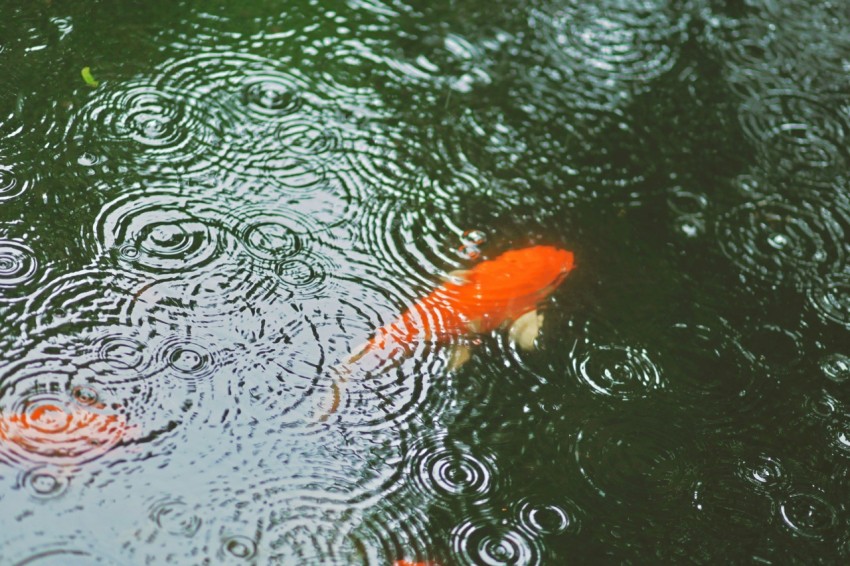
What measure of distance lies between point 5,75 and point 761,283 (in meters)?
2.72

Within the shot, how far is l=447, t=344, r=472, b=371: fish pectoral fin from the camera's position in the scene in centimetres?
262

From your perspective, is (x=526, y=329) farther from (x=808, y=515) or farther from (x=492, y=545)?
(x=808, y=515)

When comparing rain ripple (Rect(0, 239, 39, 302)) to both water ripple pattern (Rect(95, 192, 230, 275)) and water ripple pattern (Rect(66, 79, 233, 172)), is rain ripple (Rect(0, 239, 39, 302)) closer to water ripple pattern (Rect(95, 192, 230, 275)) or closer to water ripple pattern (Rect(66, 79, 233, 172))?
water ripple pattern (Rect(95, 192, 230, 275))

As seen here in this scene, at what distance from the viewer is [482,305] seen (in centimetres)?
276

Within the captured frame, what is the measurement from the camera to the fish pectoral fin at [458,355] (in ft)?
8.59

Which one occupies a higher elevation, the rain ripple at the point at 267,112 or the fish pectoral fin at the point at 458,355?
the rain ripple at the point at 267,112

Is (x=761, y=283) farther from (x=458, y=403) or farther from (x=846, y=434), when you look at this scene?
(x=458, y=403)

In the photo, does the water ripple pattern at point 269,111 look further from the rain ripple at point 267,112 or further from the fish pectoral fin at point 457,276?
the fish pectoral fin at point 457,276

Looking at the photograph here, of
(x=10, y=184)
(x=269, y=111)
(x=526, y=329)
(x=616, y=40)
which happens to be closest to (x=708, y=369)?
(x=526, y=329)

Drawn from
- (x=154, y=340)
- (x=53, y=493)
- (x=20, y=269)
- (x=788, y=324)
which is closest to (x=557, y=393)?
(x=788, y=324)

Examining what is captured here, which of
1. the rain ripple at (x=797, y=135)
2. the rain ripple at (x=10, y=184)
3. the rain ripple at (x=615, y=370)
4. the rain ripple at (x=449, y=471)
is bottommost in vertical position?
the rain ripple at (x=449, y=471)

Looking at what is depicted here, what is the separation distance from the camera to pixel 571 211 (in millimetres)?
3098

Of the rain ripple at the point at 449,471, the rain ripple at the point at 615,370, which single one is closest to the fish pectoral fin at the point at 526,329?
the rain ripple at the point at 615,370

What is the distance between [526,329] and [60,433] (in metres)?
1.37
